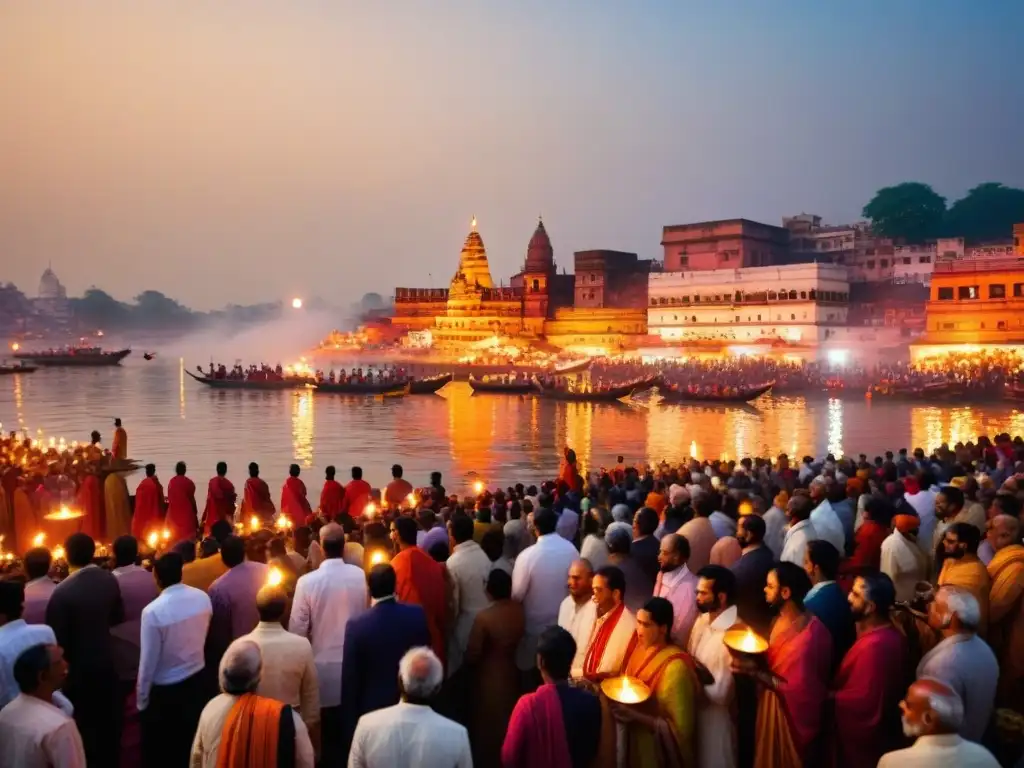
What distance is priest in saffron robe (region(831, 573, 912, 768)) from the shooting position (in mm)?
3369

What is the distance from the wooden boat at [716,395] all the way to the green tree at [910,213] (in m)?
32.6

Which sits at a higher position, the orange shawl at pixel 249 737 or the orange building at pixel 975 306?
the orange building at pixel 975 306

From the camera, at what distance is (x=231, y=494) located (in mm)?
10047

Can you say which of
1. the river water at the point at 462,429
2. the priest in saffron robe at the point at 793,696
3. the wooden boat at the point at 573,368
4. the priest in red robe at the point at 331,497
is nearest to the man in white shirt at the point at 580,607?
the priest in saffron robe at the point at 793,696

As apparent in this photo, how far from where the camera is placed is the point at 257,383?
4656 centimetres

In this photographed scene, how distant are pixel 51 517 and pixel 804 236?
6139 cm

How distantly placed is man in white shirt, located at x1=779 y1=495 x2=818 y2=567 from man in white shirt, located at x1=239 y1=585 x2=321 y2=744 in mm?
3059

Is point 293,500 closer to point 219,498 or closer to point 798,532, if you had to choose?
point 219,498

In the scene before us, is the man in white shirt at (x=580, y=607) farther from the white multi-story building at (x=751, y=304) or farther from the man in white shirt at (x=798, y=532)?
the white multi-story building at (x=751, y=304)

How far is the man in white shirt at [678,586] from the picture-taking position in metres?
3.99

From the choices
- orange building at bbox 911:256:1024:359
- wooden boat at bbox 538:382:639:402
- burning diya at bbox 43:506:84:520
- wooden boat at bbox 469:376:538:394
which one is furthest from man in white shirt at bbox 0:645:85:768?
orange building at bbox 911:256:1024:359

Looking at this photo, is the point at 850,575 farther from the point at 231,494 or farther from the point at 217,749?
the point at 231,494

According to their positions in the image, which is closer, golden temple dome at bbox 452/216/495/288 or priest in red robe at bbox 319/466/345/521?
priest in red robe at bbox 319/466/345/521

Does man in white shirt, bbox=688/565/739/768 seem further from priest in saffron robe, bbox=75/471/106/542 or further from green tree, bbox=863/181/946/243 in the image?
green tree, bbox=863/181/946/243
